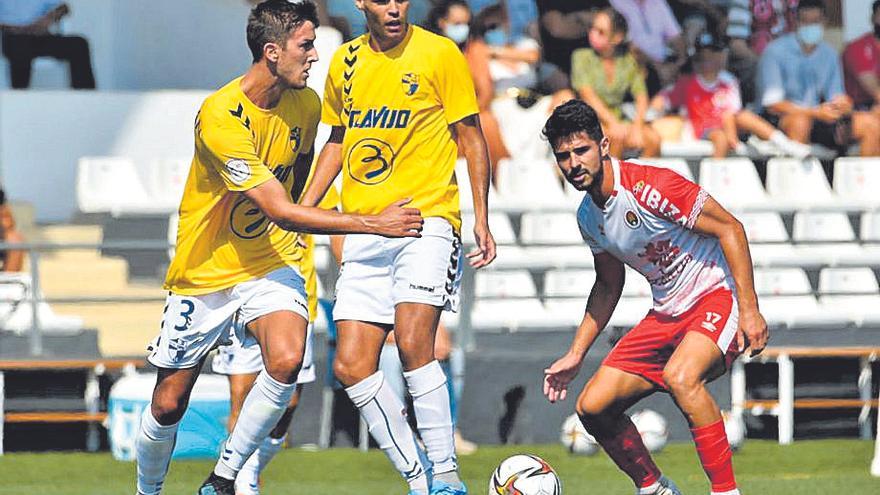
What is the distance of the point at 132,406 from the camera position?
1102 cm

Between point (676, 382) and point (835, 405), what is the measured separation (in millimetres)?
5496

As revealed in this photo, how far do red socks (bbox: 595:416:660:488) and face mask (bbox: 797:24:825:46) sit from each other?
26.7 feet

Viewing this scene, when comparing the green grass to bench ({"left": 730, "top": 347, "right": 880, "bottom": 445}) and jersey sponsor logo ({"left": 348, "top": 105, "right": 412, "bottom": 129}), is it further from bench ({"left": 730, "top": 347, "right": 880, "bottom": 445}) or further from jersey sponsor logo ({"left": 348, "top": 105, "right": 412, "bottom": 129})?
jersey sponsor logo ({"left": 348, "top": 105, "right": 412, "bottom": 129})

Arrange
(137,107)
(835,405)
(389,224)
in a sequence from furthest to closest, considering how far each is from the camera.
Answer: (137,107)
(835,405)
(389,224)

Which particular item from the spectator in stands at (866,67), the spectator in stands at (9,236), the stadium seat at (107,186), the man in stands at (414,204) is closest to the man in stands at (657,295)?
the man in stands at (414,204)

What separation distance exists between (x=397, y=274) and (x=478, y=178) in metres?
0.53

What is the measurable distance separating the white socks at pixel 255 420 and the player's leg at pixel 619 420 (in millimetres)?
1274

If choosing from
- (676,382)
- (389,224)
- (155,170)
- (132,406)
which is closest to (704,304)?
(676,382)

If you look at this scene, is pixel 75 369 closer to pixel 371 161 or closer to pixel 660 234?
pixel 371 161

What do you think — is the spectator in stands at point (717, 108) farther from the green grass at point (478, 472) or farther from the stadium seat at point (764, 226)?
the green grass at point (478, 472)

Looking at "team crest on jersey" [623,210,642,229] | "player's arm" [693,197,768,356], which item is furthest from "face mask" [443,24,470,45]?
"player's arm" [693,197,768,356]

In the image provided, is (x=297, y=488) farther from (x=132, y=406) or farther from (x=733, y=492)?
(x=733, y=492)

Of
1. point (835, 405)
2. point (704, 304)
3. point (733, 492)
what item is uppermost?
point (704, 304)

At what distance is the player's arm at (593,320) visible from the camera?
306 inches
